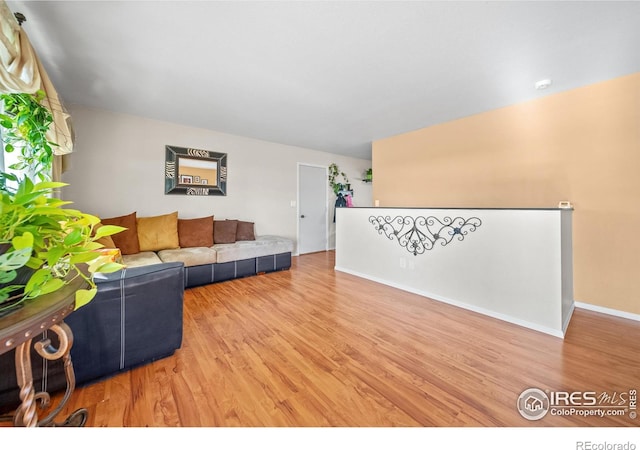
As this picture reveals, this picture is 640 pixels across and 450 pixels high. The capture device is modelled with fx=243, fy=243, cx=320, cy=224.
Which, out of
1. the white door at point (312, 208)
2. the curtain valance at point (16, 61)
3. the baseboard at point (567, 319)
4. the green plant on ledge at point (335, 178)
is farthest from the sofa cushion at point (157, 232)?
the baseboard at point (567, 319)

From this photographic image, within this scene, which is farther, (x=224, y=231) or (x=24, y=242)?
(x=224, y=231)

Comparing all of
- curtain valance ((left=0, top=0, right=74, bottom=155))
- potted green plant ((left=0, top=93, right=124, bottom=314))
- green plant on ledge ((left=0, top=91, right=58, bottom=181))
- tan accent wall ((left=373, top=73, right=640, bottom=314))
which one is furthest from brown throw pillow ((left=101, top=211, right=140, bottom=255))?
tan accent wall ((left=373, top=73, right=640, bottom=314))

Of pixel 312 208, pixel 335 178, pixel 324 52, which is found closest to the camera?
pixel 324 52

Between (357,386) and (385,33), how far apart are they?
7.89 feet

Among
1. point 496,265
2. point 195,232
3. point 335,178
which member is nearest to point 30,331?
point 496,265

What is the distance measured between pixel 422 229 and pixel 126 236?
143 inches

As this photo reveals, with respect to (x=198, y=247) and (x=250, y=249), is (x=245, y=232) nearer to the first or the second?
(x=250, y=249)

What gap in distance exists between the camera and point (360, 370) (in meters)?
1.54

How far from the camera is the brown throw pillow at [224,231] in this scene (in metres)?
3.85

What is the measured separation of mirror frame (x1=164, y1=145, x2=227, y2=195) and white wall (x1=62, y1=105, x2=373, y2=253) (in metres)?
0.07

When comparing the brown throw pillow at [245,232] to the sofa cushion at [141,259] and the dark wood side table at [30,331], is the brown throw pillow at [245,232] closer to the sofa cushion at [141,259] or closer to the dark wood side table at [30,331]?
the sofa cushion at [141,259]
